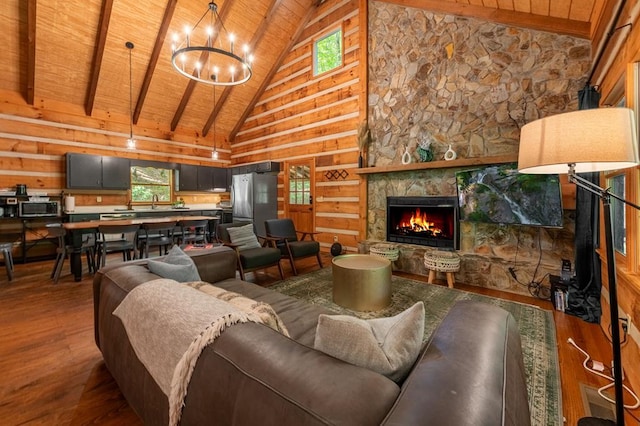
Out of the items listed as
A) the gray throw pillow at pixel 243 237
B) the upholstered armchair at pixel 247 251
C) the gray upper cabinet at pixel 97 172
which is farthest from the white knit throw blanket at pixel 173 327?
the gray upper cabinet at pixel 97 172

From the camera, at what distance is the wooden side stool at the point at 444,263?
11.7ft

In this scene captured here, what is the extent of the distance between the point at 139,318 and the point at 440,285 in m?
3.49

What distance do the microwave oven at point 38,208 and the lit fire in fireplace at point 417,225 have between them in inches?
251

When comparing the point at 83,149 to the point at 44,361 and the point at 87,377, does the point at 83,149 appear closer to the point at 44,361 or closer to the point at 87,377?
the point at 44,361

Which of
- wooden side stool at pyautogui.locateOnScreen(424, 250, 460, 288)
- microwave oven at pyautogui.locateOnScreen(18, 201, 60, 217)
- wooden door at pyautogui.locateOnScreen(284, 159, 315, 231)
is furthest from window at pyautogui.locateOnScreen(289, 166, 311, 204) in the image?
microwave oven at pyautogui.locateOnScreen(18, 201, 60, 217)

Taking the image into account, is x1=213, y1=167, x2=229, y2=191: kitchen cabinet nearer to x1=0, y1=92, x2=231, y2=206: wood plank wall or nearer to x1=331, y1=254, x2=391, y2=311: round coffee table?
x1=0, y1=92, x2=231, y2=206: wood plank wall

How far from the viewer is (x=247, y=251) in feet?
12.2

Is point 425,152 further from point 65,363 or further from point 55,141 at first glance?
point 55,141

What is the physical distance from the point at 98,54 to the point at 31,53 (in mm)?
929

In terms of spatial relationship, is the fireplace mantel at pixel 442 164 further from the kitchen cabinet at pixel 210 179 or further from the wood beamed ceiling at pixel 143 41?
the kitchen cabinet at pixel 210 179

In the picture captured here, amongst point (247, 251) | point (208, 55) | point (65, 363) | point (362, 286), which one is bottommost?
point (65, 363)

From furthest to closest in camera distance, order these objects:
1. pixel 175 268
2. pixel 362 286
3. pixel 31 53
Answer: pixel 31 53, pixel 362 286, pixel 175 268

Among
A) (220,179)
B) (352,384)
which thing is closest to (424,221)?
(352,384)

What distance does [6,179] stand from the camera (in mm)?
5098
